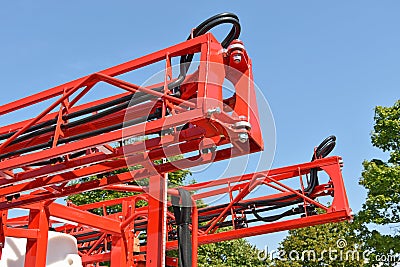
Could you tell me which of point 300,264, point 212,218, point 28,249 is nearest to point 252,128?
point 28,249

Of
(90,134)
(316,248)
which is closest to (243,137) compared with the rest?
(90,134)

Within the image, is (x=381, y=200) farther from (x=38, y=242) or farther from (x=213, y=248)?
(x=38, y=242)

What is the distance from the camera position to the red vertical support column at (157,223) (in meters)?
5.62

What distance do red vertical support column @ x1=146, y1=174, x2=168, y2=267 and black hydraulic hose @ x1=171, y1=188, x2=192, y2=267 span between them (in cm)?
26

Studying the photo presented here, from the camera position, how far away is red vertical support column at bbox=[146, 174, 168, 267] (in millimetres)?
5621

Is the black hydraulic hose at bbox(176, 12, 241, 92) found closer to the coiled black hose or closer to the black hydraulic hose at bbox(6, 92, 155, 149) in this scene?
the coiled black hose

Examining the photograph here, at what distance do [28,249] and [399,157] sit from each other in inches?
586

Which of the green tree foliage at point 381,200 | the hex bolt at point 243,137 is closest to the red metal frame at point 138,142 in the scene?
the hex bolt at point 243,137

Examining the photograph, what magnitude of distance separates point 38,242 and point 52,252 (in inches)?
26.0

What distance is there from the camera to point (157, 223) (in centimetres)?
579

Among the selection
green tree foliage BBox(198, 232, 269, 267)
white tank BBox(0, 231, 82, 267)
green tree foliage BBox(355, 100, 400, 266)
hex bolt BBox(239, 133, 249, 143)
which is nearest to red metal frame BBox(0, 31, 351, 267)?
hex bolt BBox(239, 133, 249, 143)

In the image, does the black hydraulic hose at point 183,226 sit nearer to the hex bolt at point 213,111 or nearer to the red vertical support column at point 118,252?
the red vertical support column at point 118,252

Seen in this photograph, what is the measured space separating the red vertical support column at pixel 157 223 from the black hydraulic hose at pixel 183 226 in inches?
10.2

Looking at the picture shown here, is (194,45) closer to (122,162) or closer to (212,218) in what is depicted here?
(122,162)
